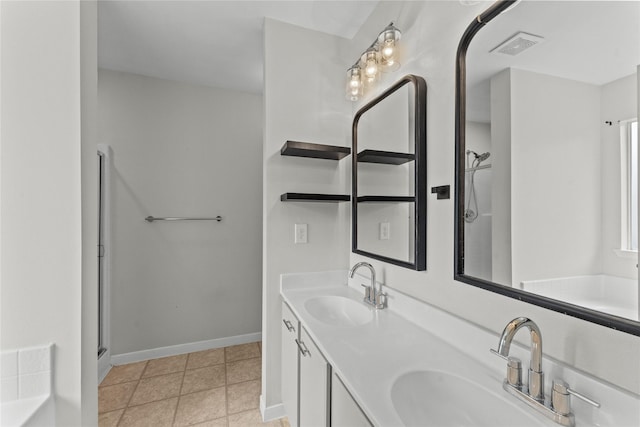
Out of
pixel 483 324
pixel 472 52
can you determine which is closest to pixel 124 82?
pixel 472 52

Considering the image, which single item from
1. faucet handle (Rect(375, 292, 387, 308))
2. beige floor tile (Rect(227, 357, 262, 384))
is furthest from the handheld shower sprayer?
beige floor tile (Rect(227, 357, 262, 384))

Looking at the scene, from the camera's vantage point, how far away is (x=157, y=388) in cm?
201

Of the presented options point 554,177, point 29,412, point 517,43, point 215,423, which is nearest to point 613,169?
point 554,177

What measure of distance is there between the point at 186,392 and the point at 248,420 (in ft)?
1.91

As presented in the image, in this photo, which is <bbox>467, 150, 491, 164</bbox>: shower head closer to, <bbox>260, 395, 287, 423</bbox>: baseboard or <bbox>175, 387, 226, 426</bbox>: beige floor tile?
<bbox>260, 395, 287, 423</bbox>: baseboard

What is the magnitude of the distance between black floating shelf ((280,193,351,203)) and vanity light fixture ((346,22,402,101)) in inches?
25.7

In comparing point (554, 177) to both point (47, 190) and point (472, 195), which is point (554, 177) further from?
point (47, 190)

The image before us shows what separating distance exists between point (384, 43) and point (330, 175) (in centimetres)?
83

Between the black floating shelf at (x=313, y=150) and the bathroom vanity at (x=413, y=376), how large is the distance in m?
0.91

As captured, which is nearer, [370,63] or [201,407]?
[370,63]

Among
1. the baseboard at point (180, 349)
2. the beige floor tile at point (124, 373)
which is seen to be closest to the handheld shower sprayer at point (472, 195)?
the baseboard at point (180, 349)

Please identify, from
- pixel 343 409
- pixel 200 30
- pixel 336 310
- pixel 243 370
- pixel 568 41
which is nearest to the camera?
pixel 568 41

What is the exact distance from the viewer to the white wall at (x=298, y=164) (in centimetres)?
173

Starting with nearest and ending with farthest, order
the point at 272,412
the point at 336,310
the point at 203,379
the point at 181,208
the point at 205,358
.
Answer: the point at 336,310, the point at 272,412, the point at 203,379, the point at 205,358, the point at 181,208
